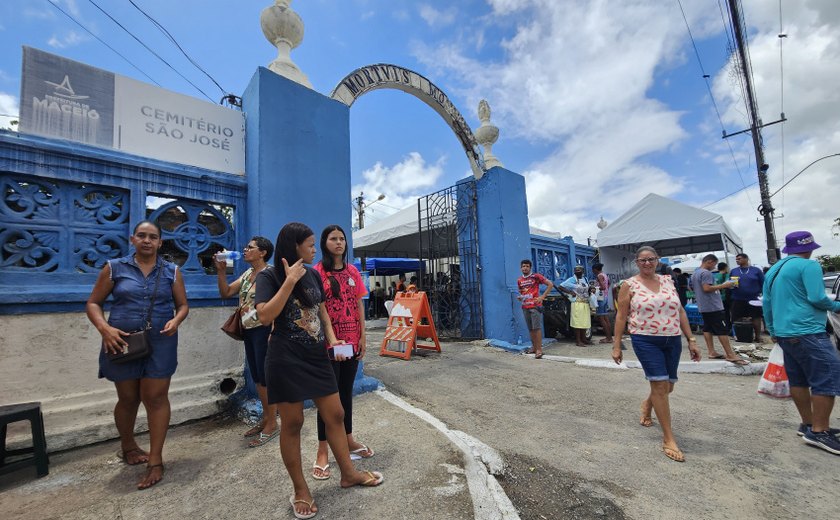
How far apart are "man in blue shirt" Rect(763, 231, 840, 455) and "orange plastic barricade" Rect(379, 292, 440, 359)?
4.42m

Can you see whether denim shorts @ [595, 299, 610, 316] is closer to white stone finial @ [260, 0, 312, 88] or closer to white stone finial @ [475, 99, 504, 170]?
white stone finial @ [475, 99, 504, 170]

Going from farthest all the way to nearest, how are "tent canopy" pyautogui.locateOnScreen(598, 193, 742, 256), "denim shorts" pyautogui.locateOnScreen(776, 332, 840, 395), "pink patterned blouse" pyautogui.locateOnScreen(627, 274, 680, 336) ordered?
"tent canopy" pyautogui.locateOnScreen(598, 193, 742, 256), "pink patterned blouse" pyautogui.locateOnScreen(627, 274, 680, 336), "denim shorts" pyautogui.locateOnScreen(776, 332, 840, 395)

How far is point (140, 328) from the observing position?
2393mm

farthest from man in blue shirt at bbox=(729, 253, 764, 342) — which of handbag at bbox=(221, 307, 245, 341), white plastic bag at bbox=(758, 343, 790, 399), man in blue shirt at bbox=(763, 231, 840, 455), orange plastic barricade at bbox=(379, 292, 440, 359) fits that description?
handbag at bbox=(221, 307, 245, 341)

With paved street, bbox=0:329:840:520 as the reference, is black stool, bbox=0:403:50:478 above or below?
above

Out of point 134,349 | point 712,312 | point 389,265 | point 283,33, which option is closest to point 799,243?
point 712,312

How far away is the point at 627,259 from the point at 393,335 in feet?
35.0

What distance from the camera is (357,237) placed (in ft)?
37.3

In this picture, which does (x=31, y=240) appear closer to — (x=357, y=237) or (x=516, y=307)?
(x=516, y=307)

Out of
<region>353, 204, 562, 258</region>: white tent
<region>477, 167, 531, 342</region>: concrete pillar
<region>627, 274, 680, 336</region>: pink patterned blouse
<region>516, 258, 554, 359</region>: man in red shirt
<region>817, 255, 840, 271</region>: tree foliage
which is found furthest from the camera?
<region>817, 255, 840, 271</region>: tree foliage

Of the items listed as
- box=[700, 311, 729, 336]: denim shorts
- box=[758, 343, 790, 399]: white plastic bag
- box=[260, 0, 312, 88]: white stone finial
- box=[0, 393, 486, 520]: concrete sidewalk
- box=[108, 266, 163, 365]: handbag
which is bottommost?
box=[0, 393, 486, 520]: concrete sidewalk

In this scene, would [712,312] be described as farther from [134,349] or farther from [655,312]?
[134,349]

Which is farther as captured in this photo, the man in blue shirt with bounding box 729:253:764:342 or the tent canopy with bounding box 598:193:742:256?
the tent canopy with bounding box 598:193:742:256

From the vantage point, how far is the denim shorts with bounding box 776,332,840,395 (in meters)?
2.74
